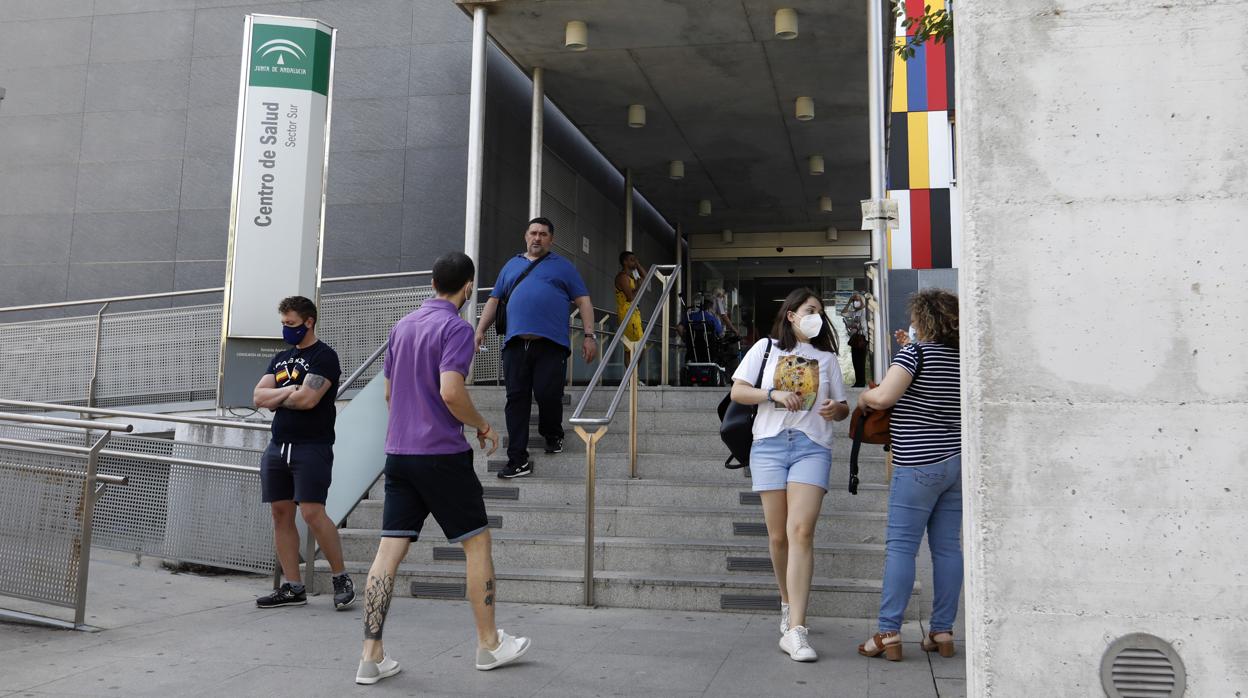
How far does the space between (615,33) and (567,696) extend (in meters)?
7.33

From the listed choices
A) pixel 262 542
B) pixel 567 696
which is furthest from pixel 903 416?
pixel 262 542

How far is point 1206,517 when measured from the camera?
103 inches

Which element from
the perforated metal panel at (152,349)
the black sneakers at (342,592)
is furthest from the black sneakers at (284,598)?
the perforated metal panel at (152,349)

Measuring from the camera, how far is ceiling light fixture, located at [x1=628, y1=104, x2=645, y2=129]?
38.5 ft

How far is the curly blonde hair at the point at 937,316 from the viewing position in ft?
13.9

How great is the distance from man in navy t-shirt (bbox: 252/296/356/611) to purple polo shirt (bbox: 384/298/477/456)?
4.45ft

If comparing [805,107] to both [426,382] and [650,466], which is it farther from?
[426,382]

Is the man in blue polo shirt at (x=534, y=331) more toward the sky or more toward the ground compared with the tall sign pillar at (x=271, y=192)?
more toward the ground

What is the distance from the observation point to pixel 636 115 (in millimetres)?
11812

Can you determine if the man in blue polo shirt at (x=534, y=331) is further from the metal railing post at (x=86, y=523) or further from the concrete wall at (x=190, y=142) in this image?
the concrete wall at (x=190, y=142)

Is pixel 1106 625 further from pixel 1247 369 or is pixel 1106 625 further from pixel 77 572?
pixel 77 572

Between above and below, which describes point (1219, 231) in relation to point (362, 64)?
below

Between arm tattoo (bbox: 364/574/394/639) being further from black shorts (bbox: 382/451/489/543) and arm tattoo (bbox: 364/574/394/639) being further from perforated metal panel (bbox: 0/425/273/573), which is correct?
perforated metal panel (bbox: 0/425/273/573)

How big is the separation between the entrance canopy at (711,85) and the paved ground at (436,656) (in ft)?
19.4
